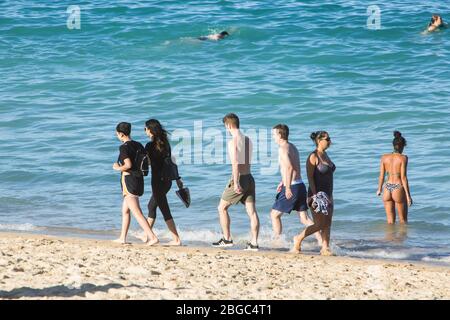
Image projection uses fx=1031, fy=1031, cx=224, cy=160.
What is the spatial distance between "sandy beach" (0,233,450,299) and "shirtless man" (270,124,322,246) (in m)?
0.51

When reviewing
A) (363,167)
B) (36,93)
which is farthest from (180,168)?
(36,93)

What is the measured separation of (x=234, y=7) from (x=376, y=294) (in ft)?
67.1

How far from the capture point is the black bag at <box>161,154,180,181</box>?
11.2 meters

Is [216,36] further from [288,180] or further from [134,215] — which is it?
[288,180]

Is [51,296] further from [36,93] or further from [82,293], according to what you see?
[36,93]

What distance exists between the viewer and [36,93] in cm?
2167

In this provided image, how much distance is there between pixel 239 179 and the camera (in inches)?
445

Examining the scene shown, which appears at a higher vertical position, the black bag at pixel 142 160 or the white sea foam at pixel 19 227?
the black bag at pixel 142 160

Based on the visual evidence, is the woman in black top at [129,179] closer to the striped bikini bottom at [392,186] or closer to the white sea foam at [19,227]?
the white sea foam at [19,227]

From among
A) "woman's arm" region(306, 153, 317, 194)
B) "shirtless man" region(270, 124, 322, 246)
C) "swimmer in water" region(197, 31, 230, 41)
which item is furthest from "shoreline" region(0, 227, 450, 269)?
"swimmer in water" region(197, 31, 230, 41)

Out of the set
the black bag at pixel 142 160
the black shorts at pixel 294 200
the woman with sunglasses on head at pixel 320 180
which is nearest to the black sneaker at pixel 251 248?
the black shorts at pixel 294 200

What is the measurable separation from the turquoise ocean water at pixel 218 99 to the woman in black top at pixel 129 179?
109cm

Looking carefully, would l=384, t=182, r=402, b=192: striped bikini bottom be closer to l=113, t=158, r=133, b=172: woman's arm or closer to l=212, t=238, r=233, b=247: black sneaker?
l=212, t=238, r=233, b=247: black sneaker

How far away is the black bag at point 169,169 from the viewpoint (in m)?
11.2
